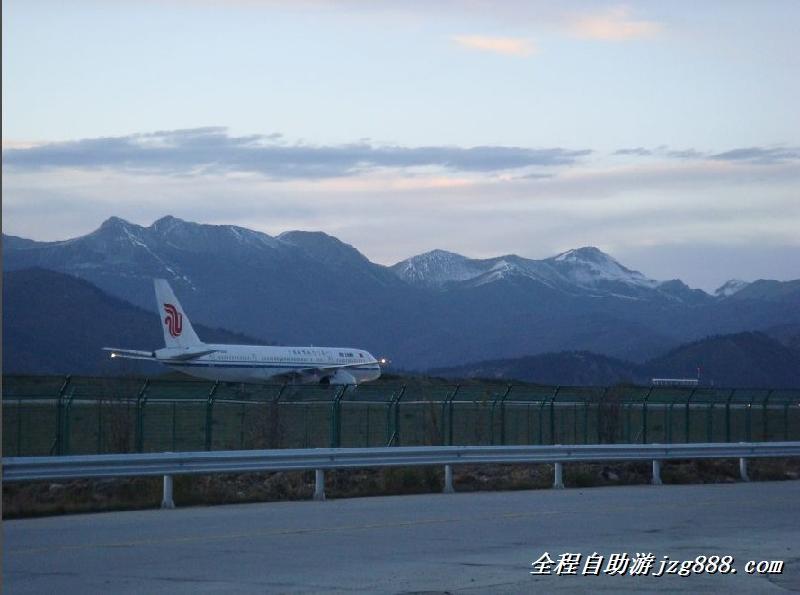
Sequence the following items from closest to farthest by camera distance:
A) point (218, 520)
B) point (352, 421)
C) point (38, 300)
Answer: point (218, 520) < point (352, 421) < point (38, 300)

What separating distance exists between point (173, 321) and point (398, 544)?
5146 cm

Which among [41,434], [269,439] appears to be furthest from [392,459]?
[41,434]

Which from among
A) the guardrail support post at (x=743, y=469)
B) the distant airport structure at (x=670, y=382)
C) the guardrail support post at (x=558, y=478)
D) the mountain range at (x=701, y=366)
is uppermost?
the guardrail support post at (x=558, y=478)

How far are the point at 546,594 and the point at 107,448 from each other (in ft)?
53.1

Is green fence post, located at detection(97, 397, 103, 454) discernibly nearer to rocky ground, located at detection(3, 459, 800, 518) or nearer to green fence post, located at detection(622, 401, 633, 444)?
rocky ground, located at detection(3, 459, 800, 518)

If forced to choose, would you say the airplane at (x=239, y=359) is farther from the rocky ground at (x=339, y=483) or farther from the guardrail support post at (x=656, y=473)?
the guardrail support post at (x=656, y=473)

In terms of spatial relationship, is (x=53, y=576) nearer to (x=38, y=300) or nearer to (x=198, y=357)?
(x=198, y=357)

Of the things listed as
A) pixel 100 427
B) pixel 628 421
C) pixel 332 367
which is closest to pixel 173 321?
pixel 332 367

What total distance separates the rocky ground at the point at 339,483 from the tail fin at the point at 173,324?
125ft

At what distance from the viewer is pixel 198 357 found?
62.3m

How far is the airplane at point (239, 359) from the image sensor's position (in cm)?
6247

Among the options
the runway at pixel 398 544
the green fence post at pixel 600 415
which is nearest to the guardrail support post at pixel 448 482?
the runway at pixel 398 544

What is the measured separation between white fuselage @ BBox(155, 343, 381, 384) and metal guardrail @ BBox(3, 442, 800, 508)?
38.5 metres

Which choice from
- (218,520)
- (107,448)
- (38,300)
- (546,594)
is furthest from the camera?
(38,300)
